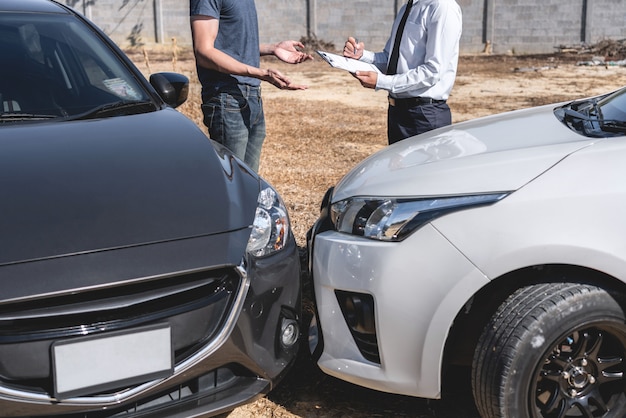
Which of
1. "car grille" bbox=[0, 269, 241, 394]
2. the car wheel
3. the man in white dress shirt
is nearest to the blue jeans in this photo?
the man in white dress shirt

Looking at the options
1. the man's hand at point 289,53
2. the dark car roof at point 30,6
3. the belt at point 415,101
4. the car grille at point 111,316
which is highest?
the dark car roof at point 30,6

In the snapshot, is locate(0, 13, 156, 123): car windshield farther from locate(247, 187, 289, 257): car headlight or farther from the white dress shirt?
the white dress shirt

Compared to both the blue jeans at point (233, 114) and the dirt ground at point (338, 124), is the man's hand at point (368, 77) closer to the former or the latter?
the blue jeans at point (233, 114)

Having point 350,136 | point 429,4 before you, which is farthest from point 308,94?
point 429,4

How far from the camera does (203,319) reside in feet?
7.14

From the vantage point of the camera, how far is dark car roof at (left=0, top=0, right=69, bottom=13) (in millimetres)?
3613

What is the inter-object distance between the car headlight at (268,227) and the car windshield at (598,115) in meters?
1.11

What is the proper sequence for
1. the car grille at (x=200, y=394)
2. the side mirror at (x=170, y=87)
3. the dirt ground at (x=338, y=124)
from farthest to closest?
the side mirror at (x=170, y=87)
the dirt ground at (x=338, y=124)
the car grille at (x=200, y=394)

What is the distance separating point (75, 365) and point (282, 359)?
2.29 ft

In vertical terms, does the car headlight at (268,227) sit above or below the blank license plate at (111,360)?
above

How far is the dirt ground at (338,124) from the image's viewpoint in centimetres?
281

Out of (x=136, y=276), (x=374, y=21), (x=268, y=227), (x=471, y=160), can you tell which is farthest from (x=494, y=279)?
(x=374, y=21)

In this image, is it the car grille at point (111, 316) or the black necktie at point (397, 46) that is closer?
the car grille at point (111, 316)

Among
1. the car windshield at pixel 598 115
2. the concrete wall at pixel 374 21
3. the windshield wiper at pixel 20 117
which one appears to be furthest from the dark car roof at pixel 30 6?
the concrete wall at pixel 374 21
